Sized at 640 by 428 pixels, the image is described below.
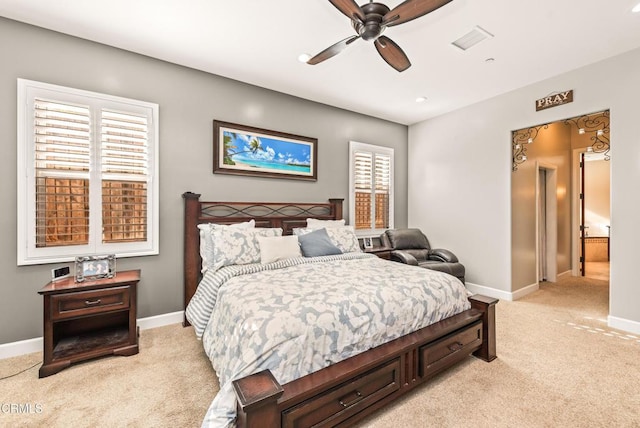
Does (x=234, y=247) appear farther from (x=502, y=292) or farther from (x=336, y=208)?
(x=502, y=292)

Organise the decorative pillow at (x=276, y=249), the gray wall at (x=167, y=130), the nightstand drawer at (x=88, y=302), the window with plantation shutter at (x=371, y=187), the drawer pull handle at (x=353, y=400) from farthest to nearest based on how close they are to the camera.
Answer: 1. the window with plantation shutter at (x=371, y=187)
2. the decorative pillow at (x=276, y=249)
3. the gray wall at (x=167, y=130)
4. the nightstand drawer at (x=88, y=302)
5. the drawer pull handle at (x=353, y=400)

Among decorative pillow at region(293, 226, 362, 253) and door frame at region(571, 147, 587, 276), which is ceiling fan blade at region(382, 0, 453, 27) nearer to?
decorative pillow at region(293, 226, 362, 253)

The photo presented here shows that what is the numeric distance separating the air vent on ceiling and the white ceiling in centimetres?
6

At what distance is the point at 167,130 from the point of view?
326 cm

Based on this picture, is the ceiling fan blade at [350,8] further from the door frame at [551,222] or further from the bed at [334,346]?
the door frame at [551,222]

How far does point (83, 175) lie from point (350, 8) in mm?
2855

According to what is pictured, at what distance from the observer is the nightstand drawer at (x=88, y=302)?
2313 millimetres

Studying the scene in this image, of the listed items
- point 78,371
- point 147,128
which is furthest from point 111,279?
point 147,128

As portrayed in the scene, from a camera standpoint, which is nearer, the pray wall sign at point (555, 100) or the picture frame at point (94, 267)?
the picture frame at point (94, 267)

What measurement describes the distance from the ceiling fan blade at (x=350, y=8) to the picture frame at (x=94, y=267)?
2856 millimetres

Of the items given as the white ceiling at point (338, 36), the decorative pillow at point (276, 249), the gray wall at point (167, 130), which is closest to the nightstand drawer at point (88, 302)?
the gray wall at point (167, 130)

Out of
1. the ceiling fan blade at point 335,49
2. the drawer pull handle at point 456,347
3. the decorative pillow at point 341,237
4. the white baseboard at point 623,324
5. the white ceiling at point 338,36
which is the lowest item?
the white baseboard at point 623,324

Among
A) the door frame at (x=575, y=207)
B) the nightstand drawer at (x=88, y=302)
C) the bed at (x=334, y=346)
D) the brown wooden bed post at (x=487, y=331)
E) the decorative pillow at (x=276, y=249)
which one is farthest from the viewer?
the door frame at (x=575, y=207)

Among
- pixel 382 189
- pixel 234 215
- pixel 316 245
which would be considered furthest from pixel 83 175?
pixel 382 189
